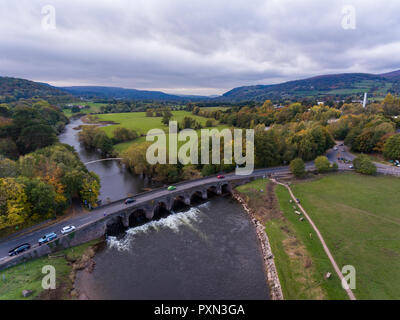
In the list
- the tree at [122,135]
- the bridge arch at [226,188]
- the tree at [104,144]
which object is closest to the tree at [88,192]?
the bridge arch at [226,188]

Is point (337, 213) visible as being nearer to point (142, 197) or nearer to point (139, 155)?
point (142, 197)

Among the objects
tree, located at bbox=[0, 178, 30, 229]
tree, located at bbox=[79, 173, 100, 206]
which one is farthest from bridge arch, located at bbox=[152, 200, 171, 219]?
tree, located at bbox=[0, 178, 30, 229]

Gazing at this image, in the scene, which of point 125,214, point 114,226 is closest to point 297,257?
point 125,214

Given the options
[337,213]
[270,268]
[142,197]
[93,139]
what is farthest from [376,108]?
[93,139]

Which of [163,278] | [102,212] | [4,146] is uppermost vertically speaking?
[4,146]

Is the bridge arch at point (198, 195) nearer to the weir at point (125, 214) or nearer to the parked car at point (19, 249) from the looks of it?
the weir at point (125, 214)
